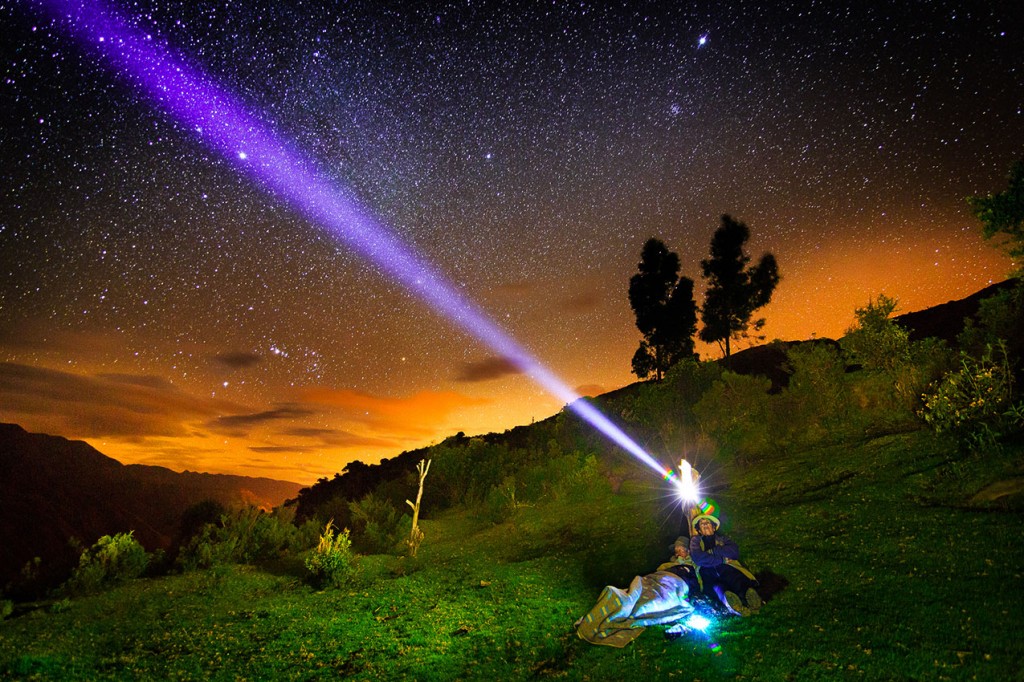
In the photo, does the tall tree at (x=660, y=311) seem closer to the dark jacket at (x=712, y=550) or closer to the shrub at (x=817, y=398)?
the shrub at (x=817, y=398)

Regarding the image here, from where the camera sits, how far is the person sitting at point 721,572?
11.1 metres

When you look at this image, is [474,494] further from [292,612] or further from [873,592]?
[873,592]

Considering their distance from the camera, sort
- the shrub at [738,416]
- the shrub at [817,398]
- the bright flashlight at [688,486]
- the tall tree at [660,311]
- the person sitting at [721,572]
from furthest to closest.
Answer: the tall tree at [660,311]
the shrub at [738,416]
the shrub at [817,398]
the bright flashlight at [688,486]
the person sitting at [721,572]

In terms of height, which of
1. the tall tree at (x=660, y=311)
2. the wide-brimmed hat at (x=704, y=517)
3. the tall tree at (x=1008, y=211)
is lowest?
the wide-brimmed hat at (x=704, y=517)

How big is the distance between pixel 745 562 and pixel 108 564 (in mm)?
23383

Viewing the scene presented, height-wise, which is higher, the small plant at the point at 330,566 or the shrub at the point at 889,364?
the shrub at the point at 889,364

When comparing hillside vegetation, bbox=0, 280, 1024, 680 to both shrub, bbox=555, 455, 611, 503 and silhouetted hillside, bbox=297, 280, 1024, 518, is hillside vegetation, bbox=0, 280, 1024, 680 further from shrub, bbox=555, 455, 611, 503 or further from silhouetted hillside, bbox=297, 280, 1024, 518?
silhouetted hillside, bbox=297, 280, 1024, 518

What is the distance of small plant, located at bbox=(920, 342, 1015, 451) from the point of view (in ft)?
57.9

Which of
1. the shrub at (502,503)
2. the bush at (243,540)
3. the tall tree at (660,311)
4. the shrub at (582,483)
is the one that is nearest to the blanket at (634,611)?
the bush at (243,540)

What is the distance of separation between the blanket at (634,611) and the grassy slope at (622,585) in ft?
1.02

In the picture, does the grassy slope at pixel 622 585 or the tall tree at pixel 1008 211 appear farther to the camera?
the tall tree at pixel 1008 211

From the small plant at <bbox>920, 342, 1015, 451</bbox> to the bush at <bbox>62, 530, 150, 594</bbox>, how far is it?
31.7 metres

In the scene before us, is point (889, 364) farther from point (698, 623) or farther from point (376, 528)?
point (376, 528)

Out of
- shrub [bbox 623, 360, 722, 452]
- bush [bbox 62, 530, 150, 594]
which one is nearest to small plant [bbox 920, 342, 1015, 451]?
shrub [bbox 623, 360, 722, 452]
